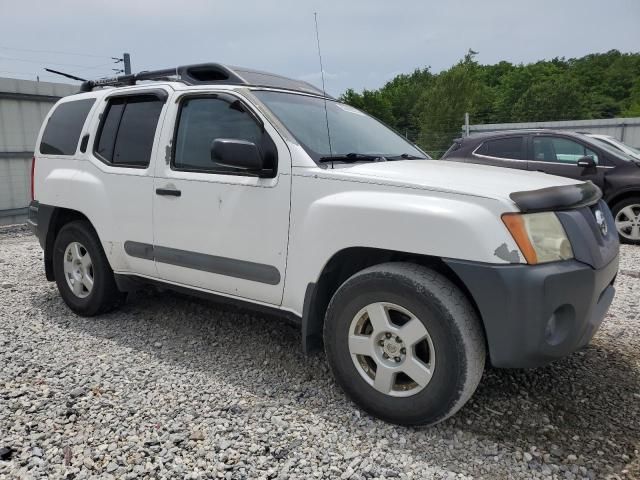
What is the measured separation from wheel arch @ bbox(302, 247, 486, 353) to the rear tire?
2.03 meters

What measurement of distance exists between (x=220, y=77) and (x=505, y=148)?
5.58 meters

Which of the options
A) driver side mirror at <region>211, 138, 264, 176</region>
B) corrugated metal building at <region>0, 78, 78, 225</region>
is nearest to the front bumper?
driver side mirror at <region>211, 138, 264, 176</region>

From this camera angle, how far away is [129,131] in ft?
12.6

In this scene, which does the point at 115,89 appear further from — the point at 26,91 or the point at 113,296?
the point at 26,91

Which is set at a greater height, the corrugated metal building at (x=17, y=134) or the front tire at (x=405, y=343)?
the corrugated metal building at (x=17, y=134)

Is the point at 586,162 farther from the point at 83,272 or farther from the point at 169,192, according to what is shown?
the point at 83,272

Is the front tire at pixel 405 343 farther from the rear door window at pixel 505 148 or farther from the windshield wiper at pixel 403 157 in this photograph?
the rear door window at pixel 505 148

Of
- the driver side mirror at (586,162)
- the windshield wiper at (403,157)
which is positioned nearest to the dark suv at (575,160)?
the driver side mirror at (586,162)

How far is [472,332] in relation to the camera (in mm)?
2375

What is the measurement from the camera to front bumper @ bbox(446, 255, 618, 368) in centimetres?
222

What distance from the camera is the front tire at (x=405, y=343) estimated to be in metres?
2.37

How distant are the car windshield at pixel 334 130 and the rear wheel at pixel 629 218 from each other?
4.96m

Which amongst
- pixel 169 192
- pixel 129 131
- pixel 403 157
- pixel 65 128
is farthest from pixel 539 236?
pixel 65 128

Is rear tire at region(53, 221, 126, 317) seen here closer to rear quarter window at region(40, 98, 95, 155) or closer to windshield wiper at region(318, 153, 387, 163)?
rear quarter window at region(40, 98, 95, 155)
